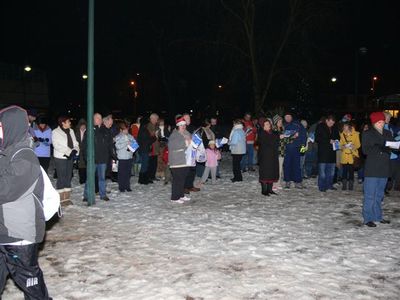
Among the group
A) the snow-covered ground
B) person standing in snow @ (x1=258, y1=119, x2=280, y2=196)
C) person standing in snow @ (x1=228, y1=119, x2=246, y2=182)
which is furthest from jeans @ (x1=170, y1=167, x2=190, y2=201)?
person standing in snow @ (x1=228, y1=119, x2=246, y2=182)

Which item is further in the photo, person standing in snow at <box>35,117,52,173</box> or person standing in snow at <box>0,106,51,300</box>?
person standing in snow at <box>35,117,52,173</box>

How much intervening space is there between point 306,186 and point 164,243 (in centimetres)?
739

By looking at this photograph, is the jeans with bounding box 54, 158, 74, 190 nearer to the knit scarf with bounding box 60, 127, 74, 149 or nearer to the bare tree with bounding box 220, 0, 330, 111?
the knit scarf with bounding box 60, 127, 74, 149

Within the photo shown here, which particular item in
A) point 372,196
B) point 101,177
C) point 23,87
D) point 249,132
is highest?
point 23,87

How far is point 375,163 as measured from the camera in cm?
887

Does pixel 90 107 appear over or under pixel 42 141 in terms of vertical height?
over

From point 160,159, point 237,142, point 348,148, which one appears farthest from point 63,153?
point 348,148

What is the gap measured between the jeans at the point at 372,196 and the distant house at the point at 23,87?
47.7m

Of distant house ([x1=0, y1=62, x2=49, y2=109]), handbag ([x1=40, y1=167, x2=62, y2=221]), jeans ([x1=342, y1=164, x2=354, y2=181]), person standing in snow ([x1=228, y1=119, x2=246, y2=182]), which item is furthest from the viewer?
distant house ([x1=0, y1=62, x2=49, y2=109])

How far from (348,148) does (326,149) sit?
2.24ft

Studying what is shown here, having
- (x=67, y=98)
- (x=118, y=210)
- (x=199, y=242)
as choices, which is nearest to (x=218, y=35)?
(x=118, y=210)

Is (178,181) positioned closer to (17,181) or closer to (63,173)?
(63,173)

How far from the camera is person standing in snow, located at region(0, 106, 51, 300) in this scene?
4.25 m

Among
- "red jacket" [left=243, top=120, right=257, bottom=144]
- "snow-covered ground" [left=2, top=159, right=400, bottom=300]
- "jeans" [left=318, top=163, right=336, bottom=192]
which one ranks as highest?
"red jacket" [left=243, top=120, right=257, bottom=144]
